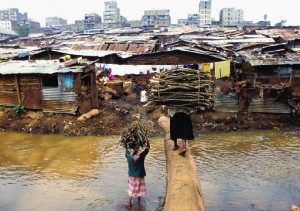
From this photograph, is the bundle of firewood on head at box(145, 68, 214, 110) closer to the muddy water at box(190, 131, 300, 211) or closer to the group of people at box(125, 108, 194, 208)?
the group of people at box(125, 108, 194, 208)

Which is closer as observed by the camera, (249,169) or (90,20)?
(249,169)

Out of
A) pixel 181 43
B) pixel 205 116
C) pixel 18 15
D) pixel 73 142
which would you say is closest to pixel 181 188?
pixel 73 142

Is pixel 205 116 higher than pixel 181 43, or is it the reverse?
pixel 181 43

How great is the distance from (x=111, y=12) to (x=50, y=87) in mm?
86943

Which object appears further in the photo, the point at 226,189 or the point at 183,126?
the point at 226,189

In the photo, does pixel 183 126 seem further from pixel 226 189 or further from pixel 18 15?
pixel 18 15

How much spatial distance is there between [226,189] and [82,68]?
8.65 meters

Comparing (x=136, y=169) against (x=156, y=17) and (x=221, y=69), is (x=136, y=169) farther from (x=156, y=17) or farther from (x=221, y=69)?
(x=156, y=17)

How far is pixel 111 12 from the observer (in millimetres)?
96688

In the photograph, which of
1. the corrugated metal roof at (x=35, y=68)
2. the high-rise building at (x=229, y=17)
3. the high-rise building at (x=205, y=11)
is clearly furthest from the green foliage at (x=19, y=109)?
the high-rise building at (x=205, y=11)

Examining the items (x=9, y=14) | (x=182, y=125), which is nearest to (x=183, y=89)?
(x=182, y=125)

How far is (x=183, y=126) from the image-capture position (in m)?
7.05

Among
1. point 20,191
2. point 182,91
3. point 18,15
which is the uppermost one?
point 18,15

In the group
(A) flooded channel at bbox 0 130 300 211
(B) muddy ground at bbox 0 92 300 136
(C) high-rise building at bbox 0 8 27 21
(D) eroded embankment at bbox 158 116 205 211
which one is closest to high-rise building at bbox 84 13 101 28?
(C) high-rise building at bbox 0 8 27 21
